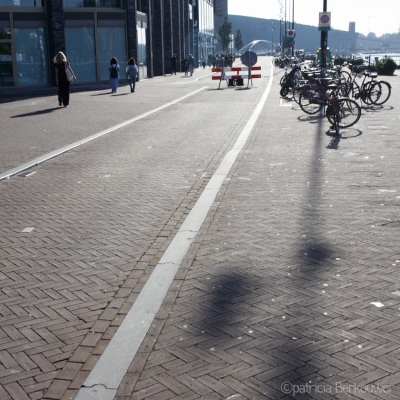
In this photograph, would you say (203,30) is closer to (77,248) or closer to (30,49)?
(30,49)

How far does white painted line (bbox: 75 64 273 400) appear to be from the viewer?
3.70 m

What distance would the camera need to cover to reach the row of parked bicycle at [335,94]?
1441cm

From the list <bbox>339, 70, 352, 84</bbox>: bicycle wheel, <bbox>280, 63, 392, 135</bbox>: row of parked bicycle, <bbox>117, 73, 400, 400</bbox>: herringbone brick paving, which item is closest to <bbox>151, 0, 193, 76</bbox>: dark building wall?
<bbox>280, 63, 392, 135</bbox>: row of parked bicycle

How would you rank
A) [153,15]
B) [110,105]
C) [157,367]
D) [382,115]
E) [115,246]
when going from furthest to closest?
[153,15], [110,105], [382,115], [115,246], [157,367]

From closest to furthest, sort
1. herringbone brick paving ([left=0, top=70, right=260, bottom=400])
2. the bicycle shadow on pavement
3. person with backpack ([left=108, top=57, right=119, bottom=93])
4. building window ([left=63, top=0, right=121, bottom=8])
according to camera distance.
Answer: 1. herringbone brick paving ([left=0, top=70, right=260, bottom=400])
2. the bicycle shadow on pavement
3. person with backpack ([left=108, top=57, right=119, bottom=93])
4. building window ([left=63, top=0, right=121, bottom=8])

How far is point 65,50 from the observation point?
36.1 metres

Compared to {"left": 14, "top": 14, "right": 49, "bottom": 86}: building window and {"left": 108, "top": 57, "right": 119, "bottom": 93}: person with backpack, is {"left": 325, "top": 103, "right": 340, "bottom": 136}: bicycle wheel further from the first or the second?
{"left": 14, "top": 14, "right": 49, "bottom": 86}: building window

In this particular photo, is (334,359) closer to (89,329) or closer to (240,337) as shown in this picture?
(240,337)

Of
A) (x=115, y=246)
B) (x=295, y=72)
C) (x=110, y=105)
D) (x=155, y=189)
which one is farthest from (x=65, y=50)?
(x=115, y=246)

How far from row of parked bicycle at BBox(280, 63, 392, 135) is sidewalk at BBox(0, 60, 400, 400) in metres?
3.86

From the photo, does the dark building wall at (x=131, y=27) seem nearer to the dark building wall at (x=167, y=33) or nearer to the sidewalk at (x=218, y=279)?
the dark building wall at (x=167, y=33)

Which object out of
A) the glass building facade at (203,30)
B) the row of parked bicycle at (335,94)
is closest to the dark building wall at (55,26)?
the row of parked bicycle at (335,94)

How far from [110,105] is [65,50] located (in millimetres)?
13316

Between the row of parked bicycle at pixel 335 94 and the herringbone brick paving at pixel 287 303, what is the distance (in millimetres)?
5563
